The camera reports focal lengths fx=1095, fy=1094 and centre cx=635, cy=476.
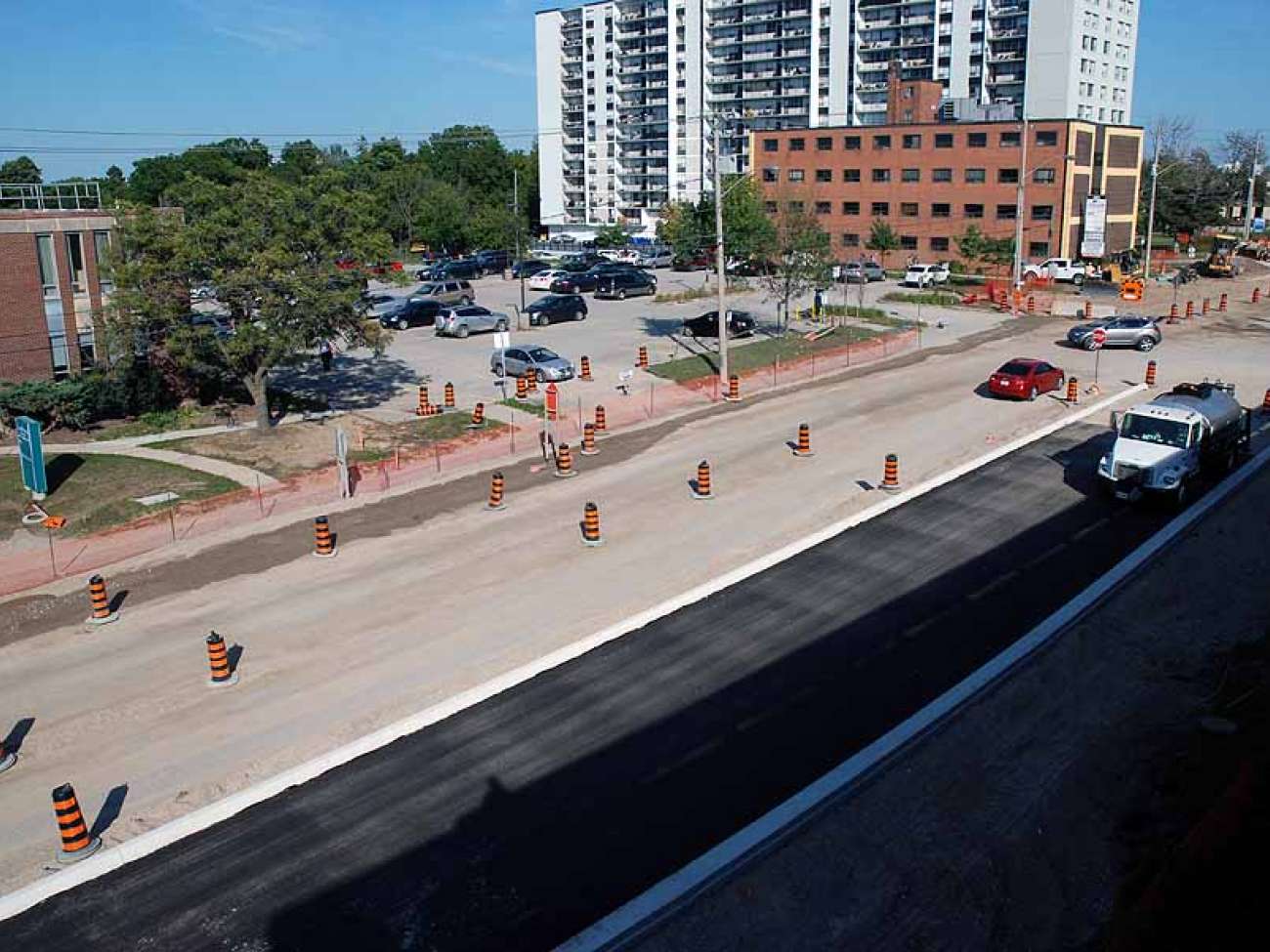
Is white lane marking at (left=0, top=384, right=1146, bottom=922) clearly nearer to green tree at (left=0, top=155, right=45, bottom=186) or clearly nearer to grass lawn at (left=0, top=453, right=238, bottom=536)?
grass lawn at (left=0, top=453, right=238, bottom=536)

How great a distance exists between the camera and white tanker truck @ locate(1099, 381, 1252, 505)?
25.0 metres

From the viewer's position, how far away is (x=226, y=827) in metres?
13.8

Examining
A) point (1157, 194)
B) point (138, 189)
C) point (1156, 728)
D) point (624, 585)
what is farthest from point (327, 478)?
point (138, 189)

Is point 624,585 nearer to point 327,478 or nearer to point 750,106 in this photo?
point 327,478

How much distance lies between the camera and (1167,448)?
2548cm

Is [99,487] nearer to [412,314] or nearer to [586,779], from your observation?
[586,779]

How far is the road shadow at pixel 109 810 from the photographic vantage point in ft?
45.8

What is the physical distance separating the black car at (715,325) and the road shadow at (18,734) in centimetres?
3671

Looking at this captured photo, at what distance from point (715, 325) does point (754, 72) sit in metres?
88.8

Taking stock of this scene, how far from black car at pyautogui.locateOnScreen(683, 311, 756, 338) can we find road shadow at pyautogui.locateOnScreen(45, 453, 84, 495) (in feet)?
91.2

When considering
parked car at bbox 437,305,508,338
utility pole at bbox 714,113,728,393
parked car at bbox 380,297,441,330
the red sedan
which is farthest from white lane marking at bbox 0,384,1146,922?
parked car at bbox 380,297,441,330

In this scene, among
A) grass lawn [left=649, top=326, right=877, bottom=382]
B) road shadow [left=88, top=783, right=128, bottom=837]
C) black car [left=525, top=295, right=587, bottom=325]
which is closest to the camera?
road shadow [left=88, top=783, right=128, bottom=837]

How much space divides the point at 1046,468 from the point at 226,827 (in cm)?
2268

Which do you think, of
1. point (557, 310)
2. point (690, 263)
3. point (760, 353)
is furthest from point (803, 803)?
point (690, 263)
